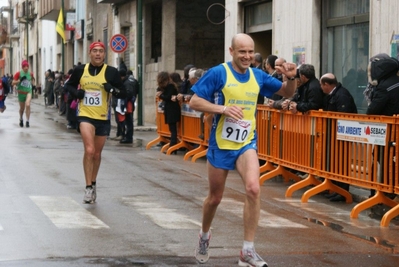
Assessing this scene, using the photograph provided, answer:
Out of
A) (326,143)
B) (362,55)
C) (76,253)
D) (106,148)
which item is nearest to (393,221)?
(326,143)

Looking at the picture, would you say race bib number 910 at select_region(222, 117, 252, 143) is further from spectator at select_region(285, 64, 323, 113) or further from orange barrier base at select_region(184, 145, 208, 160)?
orange barrier base at select_region(184, 145, 208, 160)

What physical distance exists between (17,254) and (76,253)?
488 mm

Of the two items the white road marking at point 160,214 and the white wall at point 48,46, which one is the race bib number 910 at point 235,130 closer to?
Answer: the white road marking at point 160,214

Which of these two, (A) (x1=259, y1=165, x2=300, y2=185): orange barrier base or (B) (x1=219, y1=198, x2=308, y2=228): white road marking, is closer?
(B) (x1=219, y1=198, x2=308, y2=228): white road marking

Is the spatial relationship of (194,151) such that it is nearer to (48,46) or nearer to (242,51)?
(242,51)

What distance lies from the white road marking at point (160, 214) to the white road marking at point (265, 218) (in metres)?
0.72

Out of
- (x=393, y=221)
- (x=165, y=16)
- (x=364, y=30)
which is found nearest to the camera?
(x=393, y=221)

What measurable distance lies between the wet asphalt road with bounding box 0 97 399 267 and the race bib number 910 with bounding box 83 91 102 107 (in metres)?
1.19

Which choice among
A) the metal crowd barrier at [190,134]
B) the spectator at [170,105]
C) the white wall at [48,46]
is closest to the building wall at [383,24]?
the metal crowd barrier at [190,134]

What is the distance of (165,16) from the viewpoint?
1208 inches

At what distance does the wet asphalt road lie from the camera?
7707 mm

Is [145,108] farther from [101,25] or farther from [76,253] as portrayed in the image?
[76,253]

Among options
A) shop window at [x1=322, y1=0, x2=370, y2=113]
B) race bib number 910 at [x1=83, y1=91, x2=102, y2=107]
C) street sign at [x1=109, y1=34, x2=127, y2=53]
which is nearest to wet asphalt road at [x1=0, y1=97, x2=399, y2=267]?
race bib number 910 at [x1=83, y1=91, x2=102, y2=107]

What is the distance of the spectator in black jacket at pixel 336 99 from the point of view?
12.3 meters
